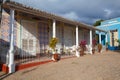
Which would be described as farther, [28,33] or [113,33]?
[113,33]

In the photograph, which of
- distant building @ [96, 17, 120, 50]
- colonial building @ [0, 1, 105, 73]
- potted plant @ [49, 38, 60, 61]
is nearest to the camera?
colonial building @ [0, 1, 105, 73]

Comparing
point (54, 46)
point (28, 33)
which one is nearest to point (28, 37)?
point (28, 33)

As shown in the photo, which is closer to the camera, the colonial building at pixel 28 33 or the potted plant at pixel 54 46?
the colonial building at pixel 28 33

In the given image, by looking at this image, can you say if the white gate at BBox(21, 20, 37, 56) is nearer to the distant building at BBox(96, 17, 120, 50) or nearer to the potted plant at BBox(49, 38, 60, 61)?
the potted plant at BBox(49, 38, 60, 61)

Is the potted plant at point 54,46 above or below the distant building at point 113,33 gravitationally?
below

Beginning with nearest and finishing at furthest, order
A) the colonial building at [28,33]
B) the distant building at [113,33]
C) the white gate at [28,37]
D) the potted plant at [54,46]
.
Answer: the colonial building at [28,33] → the potted plant at [54,46] → the white gate at [28,37] → the distant building at [113,33]

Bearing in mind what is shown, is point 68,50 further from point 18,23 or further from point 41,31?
point 18,23

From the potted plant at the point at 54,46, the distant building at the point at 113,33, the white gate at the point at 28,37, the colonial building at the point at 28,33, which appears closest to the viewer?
the colonial building at the point at 28,33

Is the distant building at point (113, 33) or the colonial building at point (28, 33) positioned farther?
the distant building at point (113, 33)

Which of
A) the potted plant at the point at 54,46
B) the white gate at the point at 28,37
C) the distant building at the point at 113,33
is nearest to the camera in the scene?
the potted plant at the point at 54,46

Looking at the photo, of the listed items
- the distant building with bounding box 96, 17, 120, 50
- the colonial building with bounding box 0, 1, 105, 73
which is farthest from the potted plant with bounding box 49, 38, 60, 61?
the distant building with bounding box 96, 17, 120, 50

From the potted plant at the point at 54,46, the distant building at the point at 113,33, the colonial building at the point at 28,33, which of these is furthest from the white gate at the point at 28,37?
the distant building at the point at 113,33

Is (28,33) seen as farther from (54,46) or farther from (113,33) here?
(113,33)

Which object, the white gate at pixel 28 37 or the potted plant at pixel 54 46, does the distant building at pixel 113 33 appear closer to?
the white gate at pixel 28 37
